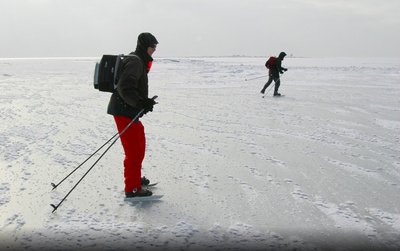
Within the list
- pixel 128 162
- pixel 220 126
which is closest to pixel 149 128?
pixel 220 126

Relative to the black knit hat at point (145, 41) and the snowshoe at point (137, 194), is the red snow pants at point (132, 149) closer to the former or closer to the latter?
the snowshoe at point (137, 194)

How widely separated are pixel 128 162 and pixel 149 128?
4.00 meters

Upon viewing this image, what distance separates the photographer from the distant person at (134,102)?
362cm

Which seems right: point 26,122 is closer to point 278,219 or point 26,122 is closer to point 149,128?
point 149,128

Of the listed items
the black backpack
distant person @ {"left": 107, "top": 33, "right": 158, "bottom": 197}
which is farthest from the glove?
the black backpack

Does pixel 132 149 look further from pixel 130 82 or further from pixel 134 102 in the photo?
pixel 130 82

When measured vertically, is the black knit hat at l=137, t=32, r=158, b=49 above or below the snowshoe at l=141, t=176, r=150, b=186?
above

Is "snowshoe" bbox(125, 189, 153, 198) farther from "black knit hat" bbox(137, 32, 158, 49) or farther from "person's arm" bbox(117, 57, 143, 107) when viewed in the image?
"black knit hat" bbox(137, 32, 158, 49)

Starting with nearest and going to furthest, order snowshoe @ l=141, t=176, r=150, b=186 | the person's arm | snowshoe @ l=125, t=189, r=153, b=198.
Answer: the person's arm < snowshoe @ l=125, t=189, r=153, b=198 < snowshoe @ l=141, t=176, r=150, b=186

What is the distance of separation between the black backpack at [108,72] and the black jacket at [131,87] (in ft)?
0.19

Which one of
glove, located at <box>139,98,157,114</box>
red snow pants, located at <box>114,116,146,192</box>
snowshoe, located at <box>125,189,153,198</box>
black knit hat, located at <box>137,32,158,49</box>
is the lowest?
snowshoe, located at <box>125,189,153,198</box>

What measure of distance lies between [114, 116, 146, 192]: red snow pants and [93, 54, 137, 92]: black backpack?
1.24 feet

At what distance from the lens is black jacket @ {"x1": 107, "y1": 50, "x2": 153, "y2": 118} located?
360 centimetres

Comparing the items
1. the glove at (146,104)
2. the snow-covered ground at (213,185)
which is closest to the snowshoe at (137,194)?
the snow-covered ground at (213,185)
